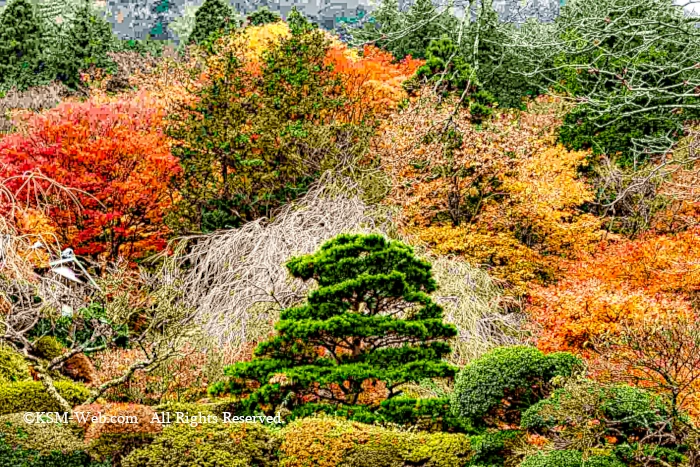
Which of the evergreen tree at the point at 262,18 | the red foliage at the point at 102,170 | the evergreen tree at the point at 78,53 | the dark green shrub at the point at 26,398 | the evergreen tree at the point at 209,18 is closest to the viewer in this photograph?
the dark green shrub at the point at 26,398

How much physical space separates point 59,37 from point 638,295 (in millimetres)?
21789

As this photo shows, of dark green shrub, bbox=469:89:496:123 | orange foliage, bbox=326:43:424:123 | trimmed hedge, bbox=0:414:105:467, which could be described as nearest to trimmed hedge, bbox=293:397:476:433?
trimmed hedge, bbox=0:414:105:467

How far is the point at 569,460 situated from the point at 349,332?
281 centimetres

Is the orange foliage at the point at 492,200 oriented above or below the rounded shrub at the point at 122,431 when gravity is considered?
above

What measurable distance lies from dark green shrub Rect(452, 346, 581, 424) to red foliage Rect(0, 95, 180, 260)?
28.1ft

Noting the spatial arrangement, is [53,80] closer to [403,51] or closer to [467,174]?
[403,51]

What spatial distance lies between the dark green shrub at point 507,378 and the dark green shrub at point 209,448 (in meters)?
1.64

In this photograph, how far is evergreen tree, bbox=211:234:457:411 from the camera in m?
7.91

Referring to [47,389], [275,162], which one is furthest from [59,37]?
[47,389]

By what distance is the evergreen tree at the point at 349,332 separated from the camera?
7.91 metres

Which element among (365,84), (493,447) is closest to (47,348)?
(493,447)

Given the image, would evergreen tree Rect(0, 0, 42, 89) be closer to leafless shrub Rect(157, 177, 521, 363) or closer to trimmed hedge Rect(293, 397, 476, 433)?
leafless shrub Rect(157, 177, 521, 363)

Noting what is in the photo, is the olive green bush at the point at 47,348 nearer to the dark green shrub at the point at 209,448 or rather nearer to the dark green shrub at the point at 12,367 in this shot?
the dark green shrub at the point at 12,367

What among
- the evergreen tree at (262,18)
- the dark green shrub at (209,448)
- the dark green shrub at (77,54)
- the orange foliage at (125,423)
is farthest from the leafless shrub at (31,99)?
the dark green shrub at (209,448)
